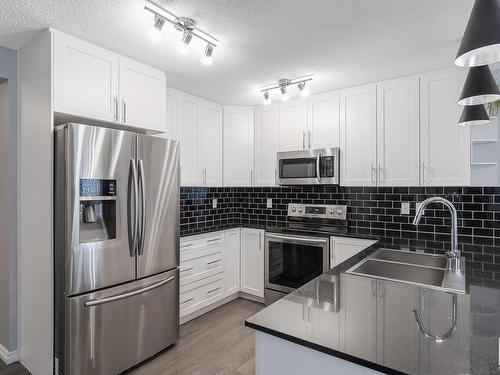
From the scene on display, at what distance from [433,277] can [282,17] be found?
6.20 ft

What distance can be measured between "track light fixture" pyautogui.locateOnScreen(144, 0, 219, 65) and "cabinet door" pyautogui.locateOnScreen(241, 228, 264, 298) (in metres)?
2.13

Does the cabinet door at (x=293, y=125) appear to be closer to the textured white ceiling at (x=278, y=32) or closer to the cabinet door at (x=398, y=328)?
the textured white ceiling at (x=278, y=32)

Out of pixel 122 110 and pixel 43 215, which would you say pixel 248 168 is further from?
pixel 43 215

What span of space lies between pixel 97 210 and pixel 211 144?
68.7 inches

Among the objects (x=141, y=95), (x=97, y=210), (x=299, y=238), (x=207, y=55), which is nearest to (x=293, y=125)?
(x=299, y=238)

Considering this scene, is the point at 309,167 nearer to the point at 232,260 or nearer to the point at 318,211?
the point at 318,211

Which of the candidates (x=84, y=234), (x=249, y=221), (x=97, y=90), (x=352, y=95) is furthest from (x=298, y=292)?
(x=249, y=221)

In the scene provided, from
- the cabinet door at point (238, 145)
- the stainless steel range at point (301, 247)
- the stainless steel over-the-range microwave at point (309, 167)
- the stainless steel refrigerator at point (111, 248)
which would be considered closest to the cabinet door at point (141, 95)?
the stainless steel refrigerator at point (111, 248)

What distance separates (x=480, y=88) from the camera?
1320 mm

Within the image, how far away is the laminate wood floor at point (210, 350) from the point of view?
7.45 ft

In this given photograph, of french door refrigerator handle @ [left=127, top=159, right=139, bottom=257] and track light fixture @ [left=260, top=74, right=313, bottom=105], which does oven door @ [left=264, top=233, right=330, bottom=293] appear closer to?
track light fixture @ [left=260, top=74, right=313, bottom=105]

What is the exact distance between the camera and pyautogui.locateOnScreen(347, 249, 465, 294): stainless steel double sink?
6.21 feet

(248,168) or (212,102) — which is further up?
(212,102)

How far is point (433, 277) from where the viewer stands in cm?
192
